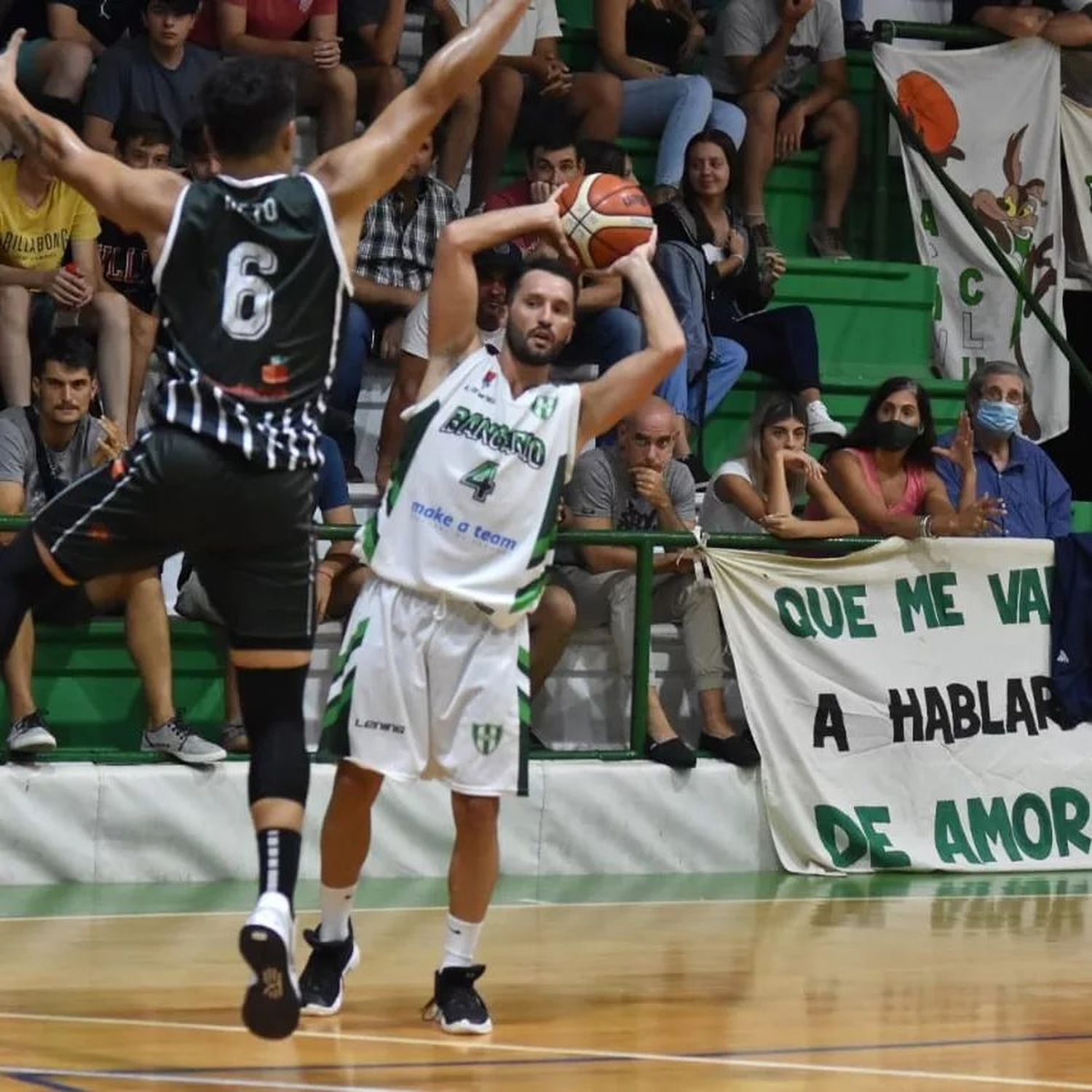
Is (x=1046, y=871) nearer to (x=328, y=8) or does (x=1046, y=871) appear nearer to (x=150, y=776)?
(x=150, y=776)

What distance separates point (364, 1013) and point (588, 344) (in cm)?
479

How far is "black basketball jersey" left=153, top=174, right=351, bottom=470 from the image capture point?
5055 millimetres

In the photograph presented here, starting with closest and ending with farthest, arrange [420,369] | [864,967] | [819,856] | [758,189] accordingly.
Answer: [864,967] → [819,856] → [420,369] → [758,189]

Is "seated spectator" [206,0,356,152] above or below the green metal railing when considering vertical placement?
above

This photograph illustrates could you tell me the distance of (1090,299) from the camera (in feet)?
44.2

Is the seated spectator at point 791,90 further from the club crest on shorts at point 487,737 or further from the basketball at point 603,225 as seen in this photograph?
the club crest on shorts at point 487,737

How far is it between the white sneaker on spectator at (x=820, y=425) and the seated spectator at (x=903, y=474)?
714 mm

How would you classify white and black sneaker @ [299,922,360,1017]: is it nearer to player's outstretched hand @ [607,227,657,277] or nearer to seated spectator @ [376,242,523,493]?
player's outstretched hand @ [607,227,657,277]

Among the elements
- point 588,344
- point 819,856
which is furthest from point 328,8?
point 819,856

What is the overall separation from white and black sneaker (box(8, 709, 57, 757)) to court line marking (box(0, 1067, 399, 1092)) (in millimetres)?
2938


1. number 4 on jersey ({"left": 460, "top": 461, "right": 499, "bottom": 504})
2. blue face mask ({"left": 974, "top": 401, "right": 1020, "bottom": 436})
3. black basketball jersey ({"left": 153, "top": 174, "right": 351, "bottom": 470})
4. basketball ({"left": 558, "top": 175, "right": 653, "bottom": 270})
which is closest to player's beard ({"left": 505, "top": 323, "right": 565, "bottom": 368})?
number 4 on jersey ({"left": 460, "top": 461, "right": 499, "bottom": 504})

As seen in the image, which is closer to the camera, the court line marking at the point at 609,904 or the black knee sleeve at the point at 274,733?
the black knee sleeve at the point at 274,733

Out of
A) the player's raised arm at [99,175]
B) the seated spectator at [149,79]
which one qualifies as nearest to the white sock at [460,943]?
the player's raised arm at [99,175]

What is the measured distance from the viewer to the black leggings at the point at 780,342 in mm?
10516
